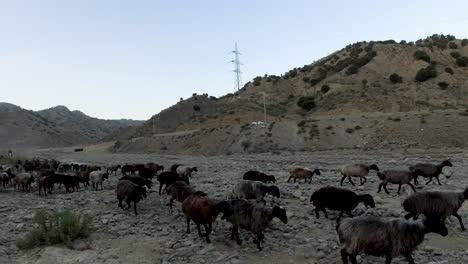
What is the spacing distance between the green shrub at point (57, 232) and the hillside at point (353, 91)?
32.9m

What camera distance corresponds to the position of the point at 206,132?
5753 centimetres

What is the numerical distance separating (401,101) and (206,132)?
24862 mm

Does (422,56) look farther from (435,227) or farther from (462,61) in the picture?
(435,227)

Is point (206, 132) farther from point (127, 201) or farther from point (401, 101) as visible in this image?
point (127, 201)

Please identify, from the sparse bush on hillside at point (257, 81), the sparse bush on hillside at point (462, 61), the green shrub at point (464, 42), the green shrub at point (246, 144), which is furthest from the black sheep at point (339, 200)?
the sparse bush on hillside at point (257, 81)

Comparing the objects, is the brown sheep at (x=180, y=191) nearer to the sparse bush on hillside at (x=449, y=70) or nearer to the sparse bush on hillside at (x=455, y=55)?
the sparse bush on hillside at (x=449, y=70)

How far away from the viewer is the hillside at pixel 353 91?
55.5 m

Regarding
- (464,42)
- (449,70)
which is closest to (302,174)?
(449,70)

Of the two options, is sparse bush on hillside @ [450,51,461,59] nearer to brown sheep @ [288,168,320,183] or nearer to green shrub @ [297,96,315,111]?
green shrub @ [297,96,315,111]

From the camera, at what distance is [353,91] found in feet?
214

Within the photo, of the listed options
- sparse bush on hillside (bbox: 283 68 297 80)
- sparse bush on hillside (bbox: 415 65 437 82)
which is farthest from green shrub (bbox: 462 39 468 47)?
sparse bush on hillside (bbox: 283 68 297 80)

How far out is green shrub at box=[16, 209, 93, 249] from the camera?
461 inches

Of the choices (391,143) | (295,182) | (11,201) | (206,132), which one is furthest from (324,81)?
(11,201)

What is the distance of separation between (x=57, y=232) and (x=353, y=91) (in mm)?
57936
